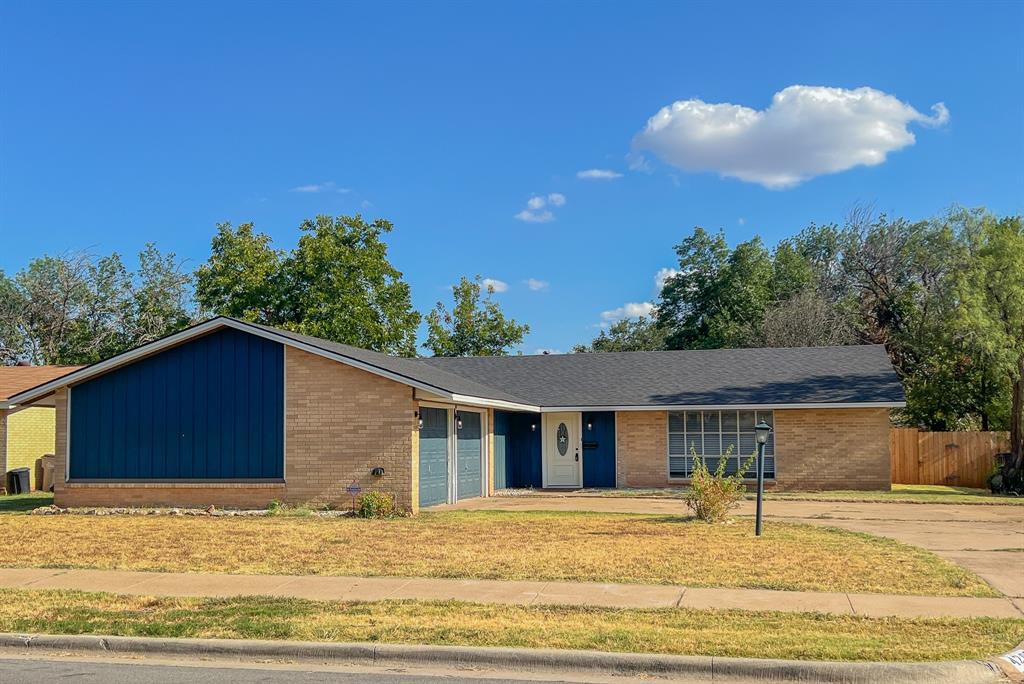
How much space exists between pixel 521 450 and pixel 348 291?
19.9 metres

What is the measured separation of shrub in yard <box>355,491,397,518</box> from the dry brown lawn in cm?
72

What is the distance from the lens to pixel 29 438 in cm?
2823

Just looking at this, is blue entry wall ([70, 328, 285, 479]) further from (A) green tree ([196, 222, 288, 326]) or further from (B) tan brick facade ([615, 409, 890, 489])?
(A) green tree ([196, 222, 288, 326])

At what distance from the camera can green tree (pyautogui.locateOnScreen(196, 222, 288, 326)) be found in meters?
46.7

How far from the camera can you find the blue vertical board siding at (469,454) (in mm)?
23906

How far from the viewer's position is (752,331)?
46.7 meters

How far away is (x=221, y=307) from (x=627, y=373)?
24.9 m

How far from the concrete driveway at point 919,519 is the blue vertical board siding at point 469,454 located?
68 cm

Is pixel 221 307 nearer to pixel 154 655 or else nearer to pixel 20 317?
pixel 20 317

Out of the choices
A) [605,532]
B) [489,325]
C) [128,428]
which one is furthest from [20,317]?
[605,532]

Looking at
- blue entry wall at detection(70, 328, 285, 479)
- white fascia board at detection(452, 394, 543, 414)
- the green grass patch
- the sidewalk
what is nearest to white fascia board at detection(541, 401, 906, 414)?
white fascia board at detection(452, 394, 543, 414)

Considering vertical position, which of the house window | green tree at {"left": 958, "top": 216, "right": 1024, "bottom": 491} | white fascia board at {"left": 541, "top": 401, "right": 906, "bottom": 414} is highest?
green tree at {"left": 958, "top": 216, "right": 1024, "bottom": 491}

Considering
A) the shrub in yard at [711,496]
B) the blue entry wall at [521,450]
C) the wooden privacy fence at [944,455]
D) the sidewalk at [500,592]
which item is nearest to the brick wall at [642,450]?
the blue entry wall at [521,450]

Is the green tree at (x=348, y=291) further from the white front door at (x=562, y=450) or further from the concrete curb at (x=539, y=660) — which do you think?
the concrete curb at (x=539, y=660)
